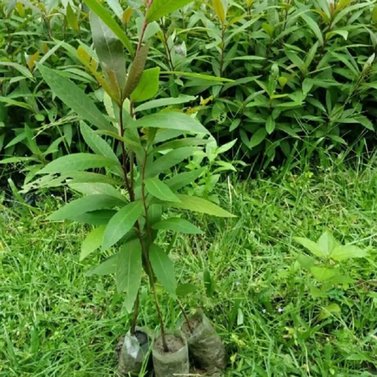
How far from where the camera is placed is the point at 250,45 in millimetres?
3102

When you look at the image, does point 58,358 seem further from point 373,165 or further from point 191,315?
point 373,165

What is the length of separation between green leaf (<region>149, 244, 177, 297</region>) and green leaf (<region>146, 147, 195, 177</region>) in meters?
0.22

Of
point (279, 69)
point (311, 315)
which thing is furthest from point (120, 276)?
point (279, 69)

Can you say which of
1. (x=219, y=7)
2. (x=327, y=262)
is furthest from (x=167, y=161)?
(x=219, y=7)

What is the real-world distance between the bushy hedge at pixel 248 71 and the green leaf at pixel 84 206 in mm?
1332

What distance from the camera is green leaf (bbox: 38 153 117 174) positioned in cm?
149

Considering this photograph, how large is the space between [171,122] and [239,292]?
1011 millimetres

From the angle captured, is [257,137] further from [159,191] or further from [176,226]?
[159,191]

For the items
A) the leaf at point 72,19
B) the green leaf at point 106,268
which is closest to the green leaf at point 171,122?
the green leaf at point 106,268

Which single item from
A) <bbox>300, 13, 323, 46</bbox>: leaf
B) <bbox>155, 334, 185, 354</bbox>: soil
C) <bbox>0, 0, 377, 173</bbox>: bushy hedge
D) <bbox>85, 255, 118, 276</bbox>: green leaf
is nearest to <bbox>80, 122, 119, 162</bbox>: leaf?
<bbox>85, 255, 118, 276</bbox>: green leaf

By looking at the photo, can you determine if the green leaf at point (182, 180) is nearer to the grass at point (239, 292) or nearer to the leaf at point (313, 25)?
the grass at point (239, 292)

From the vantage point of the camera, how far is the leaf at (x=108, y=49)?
143cm

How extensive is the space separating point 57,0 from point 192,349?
6.50 feet

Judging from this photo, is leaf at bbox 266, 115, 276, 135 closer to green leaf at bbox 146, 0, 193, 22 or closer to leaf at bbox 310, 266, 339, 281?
leaf at bbox 310, 266, 339, 281
